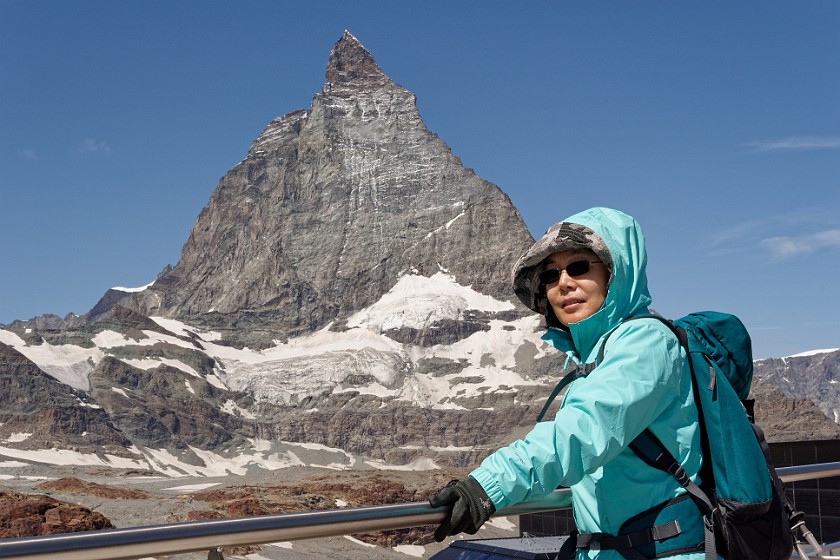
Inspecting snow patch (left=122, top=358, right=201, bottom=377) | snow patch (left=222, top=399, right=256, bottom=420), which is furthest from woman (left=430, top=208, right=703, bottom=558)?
snow patch (left=122, top=358, right=201, bottom=377)

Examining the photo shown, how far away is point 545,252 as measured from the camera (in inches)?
91.7

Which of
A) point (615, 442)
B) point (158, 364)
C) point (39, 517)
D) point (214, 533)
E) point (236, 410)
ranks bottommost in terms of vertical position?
point (39, 517)

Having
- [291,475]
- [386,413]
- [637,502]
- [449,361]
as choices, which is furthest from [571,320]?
[449,361]

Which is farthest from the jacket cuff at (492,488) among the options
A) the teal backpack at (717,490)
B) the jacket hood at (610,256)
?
the jacket hood at (610,256)

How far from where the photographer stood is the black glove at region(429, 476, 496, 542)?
1.99 meters

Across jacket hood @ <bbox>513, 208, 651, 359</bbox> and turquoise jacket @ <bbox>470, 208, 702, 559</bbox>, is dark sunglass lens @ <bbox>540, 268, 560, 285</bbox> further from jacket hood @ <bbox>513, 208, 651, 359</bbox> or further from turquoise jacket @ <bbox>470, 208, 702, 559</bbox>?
turquoise jacket @ <bbox>470, 208, 702, 559</bbox>

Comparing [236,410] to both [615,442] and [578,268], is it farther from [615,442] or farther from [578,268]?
[615,442]

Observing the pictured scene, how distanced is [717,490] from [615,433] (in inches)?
10.9

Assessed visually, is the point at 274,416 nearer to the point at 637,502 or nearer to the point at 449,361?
the point at 449,361

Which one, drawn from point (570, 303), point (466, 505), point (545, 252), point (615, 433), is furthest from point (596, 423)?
point (545, 252)

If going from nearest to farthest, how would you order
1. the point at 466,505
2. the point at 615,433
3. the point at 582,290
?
the point at 615,433
the point at 466,505
the point at 582,290

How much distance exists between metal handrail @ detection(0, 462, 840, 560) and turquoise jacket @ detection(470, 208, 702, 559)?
247 millimetres

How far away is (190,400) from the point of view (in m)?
168

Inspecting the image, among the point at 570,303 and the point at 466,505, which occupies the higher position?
the point at 570,303
